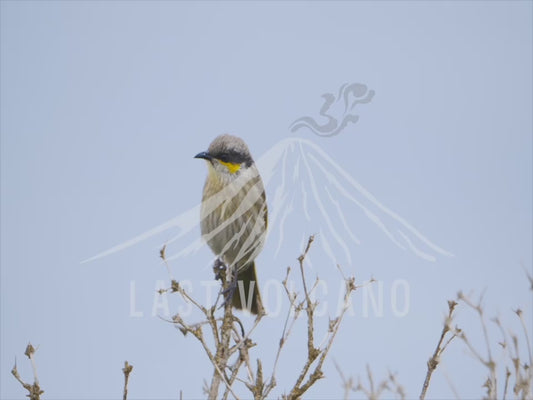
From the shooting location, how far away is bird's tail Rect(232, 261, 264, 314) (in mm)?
6219

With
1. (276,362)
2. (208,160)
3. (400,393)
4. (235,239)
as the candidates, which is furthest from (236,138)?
(400,393)

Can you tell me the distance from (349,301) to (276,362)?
515 millimetres

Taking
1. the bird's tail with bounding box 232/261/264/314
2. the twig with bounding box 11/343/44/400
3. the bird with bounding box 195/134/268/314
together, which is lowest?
the twig with bounding box 11/343/44/400

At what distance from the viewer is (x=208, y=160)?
19.5 feet

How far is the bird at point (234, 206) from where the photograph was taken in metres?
5.94

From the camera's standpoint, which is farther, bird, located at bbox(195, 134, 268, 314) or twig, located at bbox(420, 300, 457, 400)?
bird, located at bbox(195, 134, 268, 314)

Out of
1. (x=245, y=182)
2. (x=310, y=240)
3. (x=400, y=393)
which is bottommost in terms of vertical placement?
(x=400, y=393)

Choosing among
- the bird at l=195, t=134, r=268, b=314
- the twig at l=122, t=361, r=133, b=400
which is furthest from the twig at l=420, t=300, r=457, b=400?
the bird at l=195, t=134, r=268, b=314

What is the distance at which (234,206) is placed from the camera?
615 centimetres

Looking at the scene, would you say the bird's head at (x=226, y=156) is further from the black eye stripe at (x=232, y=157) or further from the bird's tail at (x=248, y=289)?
the bird's tail at (x=248, y=289)

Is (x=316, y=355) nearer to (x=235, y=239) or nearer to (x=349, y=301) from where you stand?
(x=349, y=301)

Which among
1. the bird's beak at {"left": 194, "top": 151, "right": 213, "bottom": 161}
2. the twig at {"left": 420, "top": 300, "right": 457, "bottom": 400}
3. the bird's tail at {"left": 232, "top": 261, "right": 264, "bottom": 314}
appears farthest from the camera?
the bird's tail at {"left": 232, "top": 261, "right": 264, "bottom": 314}

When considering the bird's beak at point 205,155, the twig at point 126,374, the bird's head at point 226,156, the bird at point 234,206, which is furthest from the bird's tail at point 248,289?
the twig at point 126,374

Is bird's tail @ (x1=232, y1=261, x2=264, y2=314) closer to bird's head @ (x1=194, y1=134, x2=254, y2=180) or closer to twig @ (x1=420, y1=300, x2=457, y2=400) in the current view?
bird's head @ (x1=194, y1=134, x2=254, y2=180)
